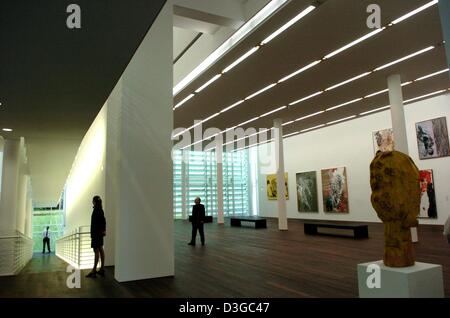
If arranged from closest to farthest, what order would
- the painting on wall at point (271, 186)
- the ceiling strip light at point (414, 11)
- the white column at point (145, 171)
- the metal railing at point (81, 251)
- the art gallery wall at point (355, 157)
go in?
the white column at point (145, 171) < the ceiling strip light at point (414, 11) < the metal railing at point (81, 251) < the art gallery wall at point (355, 157) < the painting on wall at point (271, 186)

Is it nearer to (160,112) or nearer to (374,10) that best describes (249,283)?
(160,112)

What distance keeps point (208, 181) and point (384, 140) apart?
1709cm

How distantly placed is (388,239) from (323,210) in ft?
67.0

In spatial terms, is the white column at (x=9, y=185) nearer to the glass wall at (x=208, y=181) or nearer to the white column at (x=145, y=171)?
the white column at (x=145, y=171)

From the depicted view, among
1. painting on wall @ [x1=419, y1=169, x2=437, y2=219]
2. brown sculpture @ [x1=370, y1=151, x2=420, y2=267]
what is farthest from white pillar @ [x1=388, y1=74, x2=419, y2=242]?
brown sculpture @ [x1=370, y1=151, x2=420, y2=267]

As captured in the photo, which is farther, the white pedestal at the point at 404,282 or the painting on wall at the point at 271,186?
the painting on wall at the point at 271,186

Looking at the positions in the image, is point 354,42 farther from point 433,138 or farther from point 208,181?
point 208,181

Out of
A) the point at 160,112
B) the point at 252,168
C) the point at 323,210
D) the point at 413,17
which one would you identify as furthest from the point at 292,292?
the point at 252,168

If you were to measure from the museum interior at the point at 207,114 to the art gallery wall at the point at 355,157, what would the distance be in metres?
0.16

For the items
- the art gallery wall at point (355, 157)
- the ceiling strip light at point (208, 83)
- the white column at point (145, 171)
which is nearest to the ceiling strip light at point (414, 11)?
the ceiling strip light at point (208, 83)

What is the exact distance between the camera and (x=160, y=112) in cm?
812

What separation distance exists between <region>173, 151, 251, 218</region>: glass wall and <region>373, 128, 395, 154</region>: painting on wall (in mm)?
14534

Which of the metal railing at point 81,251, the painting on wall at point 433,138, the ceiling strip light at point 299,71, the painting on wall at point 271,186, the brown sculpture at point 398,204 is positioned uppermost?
→ the ceiling strip light at point 299,71

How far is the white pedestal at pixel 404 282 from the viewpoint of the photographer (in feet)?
13.4
